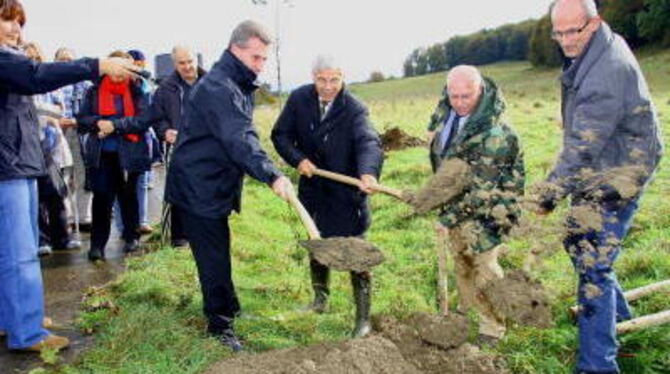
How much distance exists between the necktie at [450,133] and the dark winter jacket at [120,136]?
3356 millimetres

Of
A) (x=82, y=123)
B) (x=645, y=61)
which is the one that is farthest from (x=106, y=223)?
(x=645, y=61)

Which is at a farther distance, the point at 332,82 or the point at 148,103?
the point at 148,103

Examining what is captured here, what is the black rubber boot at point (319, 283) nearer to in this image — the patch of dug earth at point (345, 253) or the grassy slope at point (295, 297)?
the grassy slope at point (295, 297)

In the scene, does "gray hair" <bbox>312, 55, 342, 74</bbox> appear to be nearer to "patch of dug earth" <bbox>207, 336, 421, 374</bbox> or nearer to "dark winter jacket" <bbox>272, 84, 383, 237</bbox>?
"dark winter jacket" <bbox>272, 84, 383, 237</bbox>

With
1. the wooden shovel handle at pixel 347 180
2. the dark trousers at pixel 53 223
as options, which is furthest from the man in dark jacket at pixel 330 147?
the dark trousers at pixel 53 223

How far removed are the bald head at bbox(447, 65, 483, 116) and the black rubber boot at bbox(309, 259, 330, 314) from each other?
1858 millimetres

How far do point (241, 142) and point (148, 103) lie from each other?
3.08 metres

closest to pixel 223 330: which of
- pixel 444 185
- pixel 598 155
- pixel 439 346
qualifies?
pixel 439 346

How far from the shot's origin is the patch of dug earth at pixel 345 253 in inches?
164

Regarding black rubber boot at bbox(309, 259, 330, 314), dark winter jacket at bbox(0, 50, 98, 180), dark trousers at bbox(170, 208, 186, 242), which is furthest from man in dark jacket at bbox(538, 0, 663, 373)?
dark trousers at bbox(170, 208, 186, 242)

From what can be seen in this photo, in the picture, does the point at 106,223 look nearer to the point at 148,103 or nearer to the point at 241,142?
the point at 148,103

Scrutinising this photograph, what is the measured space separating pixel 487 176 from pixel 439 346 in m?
1.16

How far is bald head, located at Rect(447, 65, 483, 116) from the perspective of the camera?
14.4 ft

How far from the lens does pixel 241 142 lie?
429 cm
